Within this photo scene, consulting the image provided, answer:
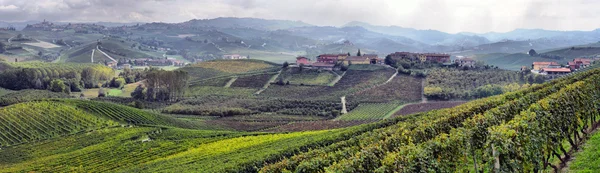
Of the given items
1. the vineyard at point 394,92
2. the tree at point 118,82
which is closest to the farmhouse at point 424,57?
the vineyard at point 394,92

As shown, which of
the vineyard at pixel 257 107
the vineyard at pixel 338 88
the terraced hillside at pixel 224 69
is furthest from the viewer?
the terraced hillside at pixel 224 69

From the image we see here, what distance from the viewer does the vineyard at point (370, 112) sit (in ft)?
249

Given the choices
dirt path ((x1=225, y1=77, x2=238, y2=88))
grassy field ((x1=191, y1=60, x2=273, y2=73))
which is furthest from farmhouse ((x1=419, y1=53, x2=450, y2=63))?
dirt path ((x1=225, y1=77, x2=238, y2=88))

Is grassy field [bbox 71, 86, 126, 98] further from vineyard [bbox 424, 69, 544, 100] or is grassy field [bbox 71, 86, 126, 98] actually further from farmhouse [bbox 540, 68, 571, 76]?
farmhouse [bbox 540, 68, 571, 76]

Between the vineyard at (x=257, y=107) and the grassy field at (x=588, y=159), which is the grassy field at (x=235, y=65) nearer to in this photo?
the vineyard at (x=257, y=107)

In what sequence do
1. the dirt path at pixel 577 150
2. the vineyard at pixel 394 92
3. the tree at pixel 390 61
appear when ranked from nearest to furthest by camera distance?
1. the dirt path at pixel 577 150
2. the vineyard at pixel 394 92
3. the tree at pixel 390 61

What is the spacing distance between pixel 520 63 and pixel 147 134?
6993 inches

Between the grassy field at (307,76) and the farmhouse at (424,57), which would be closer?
the grassy field at (307,76)

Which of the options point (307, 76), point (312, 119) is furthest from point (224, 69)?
point (312, 119)

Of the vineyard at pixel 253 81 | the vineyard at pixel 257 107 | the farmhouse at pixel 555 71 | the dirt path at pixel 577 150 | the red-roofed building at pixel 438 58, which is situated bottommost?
the vineyard at pixel 257 107

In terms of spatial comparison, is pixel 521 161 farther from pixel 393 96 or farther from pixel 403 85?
pixel 403 85

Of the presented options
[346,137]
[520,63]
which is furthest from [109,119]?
[520,63]

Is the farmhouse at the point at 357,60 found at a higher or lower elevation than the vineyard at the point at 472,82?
higher

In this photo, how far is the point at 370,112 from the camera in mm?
80125
